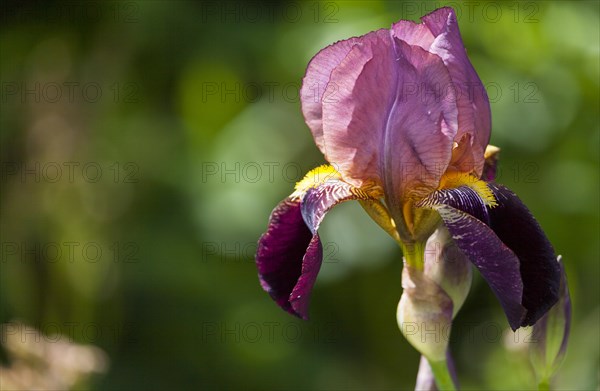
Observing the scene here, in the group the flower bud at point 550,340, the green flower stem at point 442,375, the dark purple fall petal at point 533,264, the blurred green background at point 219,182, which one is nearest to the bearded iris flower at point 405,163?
the dark purple fall petal at point 533,264

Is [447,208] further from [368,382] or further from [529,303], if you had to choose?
[368,382]

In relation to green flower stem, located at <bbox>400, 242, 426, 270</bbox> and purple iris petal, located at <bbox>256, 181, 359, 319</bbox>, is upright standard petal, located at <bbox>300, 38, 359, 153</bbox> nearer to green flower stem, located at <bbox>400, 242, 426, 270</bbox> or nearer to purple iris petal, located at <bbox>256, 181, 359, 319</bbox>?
purple iris petal, located at <bbox>256, 181, 359, 319</bbox>

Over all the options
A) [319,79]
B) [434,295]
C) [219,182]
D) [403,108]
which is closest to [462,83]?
[403,108]

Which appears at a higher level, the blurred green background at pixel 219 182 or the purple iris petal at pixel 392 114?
the purple iris petal at pixel 392 114

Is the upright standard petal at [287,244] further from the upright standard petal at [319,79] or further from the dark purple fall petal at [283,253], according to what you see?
the upright standard petal at [319,79]

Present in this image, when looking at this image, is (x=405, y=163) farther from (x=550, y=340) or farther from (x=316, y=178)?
(x=550, y=340)

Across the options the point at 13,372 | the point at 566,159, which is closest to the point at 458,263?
the point at 13,372
